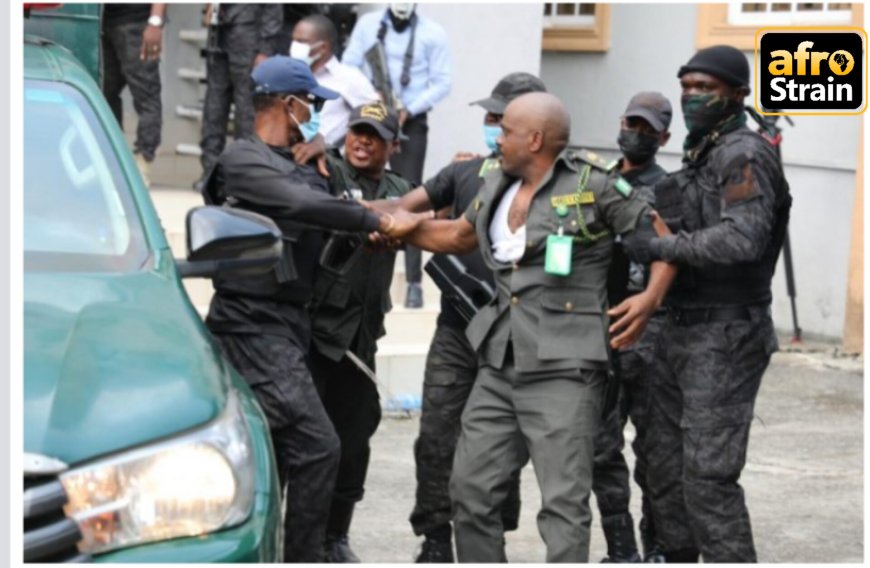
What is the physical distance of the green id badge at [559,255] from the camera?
580cm

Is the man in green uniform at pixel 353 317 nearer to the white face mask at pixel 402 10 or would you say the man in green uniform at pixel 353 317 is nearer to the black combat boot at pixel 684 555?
the black combat boot at pixel 684 555

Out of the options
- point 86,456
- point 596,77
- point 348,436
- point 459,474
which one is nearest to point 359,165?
point 348,436

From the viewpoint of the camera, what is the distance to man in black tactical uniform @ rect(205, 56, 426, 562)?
6.16m

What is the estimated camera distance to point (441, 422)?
6941 mm

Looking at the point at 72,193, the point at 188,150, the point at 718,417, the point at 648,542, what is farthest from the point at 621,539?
the point at 188,150

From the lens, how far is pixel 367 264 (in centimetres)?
681

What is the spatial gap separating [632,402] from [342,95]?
316 centimetres

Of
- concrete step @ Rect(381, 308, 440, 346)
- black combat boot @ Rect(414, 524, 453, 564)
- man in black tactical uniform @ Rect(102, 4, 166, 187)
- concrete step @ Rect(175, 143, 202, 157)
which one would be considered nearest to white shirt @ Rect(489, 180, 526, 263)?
black combat boot @ Rect(414, 524, 453, 564)

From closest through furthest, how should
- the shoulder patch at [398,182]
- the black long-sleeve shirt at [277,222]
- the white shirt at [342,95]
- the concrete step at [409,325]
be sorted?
the black long-sleeve shirt at [277,222] → the shoulder patch at [398,182] → the white shirt at [342,95] → the concrete step at [409,325]

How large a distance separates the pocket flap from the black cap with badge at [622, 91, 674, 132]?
1.51 meters

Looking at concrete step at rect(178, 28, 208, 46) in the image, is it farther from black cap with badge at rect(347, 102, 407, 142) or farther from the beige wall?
black cap with badge at rect(347, 102, 407, 142)

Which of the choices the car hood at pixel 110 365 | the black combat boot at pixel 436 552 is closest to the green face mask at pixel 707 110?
the black combat boot at pixel 436 552

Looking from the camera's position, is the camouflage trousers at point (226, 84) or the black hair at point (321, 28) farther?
the camouflage trousers at point (226, 84)

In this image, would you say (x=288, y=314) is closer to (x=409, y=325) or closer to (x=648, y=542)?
(x=648, y=542)
